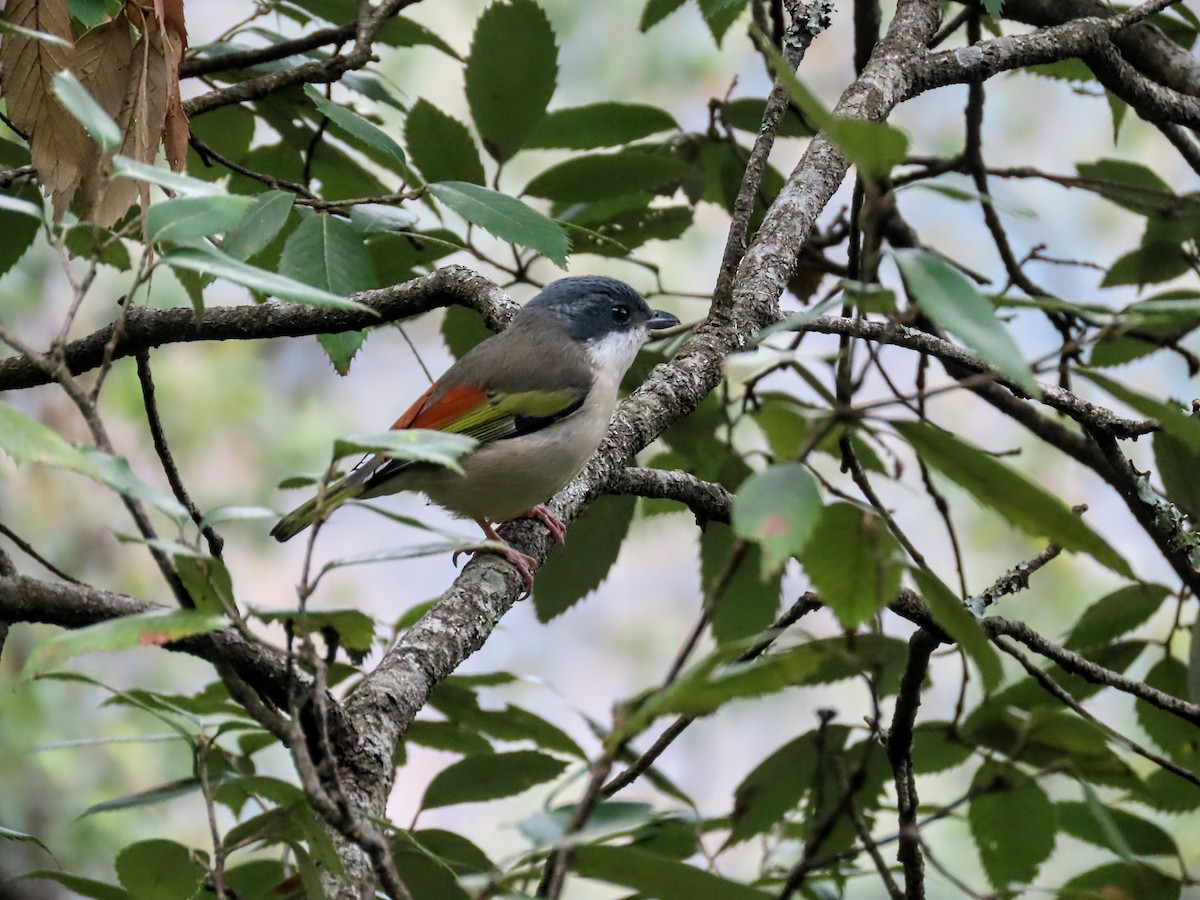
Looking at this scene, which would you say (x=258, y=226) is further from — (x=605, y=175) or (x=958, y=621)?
A: (x=958, y=621)

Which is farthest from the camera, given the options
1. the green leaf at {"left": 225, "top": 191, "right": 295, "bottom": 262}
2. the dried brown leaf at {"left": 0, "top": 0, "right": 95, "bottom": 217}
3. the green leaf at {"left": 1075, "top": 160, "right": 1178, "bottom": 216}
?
the green leaf at {"left": 1075, "top": 160, "right": 1178, "bottom": 216}

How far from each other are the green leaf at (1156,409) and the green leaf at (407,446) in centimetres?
69

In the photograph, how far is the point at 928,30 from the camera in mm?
3355

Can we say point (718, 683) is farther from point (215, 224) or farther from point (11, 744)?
point (11, 744)

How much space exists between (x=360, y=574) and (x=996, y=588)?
29.7 feet

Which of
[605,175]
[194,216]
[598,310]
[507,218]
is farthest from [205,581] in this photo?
[598,310]

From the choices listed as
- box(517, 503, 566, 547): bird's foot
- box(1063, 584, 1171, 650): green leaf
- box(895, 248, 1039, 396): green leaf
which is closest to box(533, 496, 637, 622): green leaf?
box(517, 503, 566, 547): bird's foot

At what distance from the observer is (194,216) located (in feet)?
4.49

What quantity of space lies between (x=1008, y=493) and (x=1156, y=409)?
201 millimetres

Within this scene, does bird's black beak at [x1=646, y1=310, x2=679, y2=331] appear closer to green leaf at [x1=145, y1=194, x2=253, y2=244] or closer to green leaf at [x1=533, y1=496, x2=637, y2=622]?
green leaf at [x1=533, y1=496, x2=637, y2=622]

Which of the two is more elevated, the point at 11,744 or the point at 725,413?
the point at 11,744

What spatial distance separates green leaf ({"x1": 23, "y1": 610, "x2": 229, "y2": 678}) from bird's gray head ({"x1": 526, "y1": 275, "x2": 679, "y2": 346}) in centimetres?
280

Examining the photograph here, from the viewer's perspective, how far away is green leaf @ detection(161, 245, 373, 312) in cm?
134

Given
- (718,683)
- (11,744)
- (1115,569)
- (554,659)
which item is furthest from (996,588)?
(554,659)
